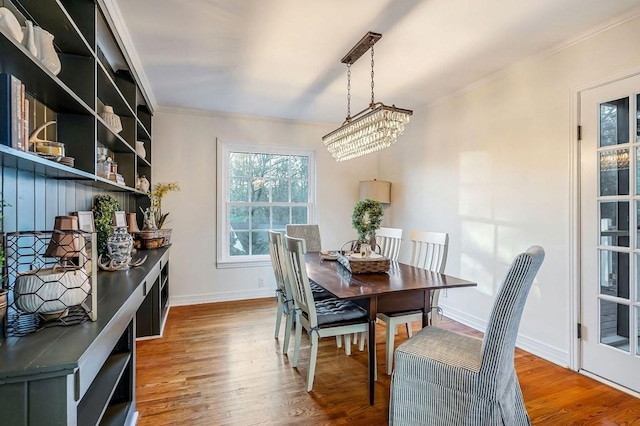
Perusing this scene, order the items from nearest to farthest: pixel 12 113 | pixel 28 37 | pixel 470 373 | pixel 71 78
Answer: pixel 12 113, pixel 28 37, pixel 470 373, pixel 71 78

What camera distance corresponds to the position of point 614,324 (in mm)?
2266

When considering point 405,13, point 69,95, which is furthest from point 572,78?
point 69,95

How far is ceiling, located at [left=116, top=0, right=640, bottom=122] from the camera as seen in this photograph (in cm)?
206

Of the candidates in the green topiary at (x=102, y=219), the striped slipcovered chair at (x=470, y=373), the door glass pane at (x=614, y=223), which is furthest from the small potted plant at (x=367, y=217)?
the green topiary at (x=102, y=219)

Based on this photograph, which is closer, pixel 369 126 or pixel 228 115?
pixel 369 126

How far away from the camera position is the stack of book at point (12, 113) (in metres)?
1.06

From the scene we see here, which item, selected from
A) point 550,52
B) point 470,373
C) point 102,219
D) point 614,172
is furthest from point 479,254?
point 102,219

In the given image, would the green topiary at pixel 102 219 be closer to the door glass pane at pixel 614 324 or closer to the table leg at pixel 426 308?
the table leg at pixel 426 308

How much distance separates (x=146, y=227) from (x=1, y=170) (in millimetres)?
2219

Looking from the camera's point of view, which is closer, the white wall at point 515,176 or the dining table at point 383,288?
the dining table at point 383,288

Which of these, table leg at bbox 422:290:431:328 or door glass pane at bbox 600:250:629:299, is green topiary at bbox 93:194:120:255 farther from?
door glass pane at bbox 600:250:629:299

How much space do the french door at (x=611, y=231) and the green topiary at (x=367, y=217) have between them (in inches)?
58.9

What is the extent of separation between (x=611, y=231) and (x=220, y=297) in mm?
3999

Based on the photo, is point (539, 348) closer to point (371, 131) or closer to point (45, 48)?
point (371, 131)
